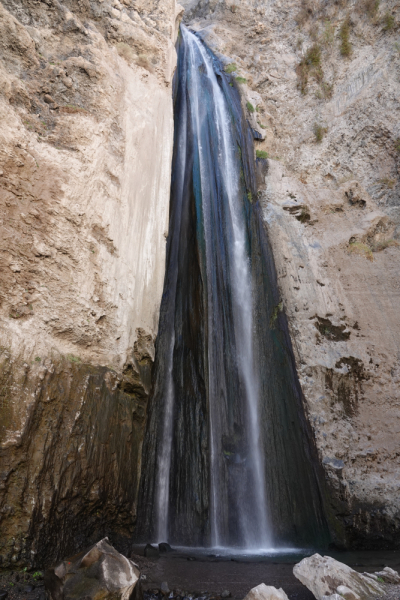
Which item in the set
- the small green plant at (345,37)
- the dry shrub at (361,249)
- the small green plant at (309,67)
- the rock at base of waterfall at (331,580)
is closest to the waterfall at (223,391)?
the dry shrub at (361,249)

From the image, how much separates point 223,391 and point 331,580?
391 centimetres

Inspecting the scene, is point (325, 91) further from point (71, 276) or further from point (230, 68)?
point (71, 276)

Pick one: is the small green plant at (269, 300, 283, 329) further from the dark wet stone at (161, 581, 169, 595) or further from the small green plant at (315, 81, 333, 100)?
the small green plant at (315, 81, 333, 100)

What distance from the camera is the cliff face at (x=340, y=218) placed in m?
5.98

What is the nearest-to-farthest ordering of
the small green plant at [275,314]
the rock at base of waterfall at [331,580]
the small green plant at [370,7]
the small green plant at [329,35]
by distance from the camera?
the rock at base of waterfall at [331,580]
the small green plant at [275,314]
the small green plant at [370,7]
the small green plant at [329,35]

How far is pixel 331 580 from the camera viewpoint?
2939mm

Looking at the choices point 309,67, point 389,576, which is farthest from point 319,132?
point 389,576

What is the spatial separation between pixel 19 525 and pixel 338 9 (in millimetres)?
15222

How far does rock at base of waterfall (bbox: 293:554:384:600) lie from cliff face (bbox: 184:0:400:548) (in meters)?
2.77

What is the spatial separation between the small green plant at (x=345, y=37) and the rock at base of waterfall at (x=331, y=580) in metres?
12.5

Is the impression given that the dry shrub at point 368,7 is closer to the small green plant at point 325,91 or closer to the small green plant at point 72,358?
the small green plant at point 325,91

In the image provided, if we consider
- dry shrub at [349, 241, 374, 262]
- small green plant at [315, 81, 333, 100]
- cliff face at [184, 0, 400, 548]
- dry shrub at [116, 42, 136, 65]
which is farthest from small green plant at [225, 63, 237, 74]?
dry shrub at [349, 241, 374, 262]

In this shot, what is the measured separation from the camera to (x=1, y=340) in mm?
3604

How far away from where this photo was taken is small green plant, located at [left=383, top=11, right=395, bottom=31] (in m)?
10.3
